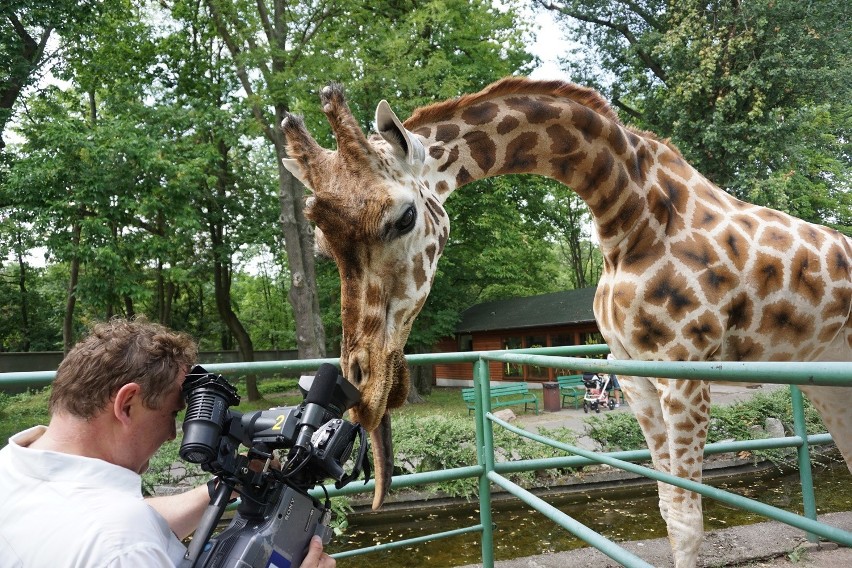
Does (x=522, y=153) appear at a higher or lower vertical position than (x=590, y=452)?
higher

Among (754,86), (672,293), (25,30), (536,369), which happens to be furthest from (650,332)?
(536,369)

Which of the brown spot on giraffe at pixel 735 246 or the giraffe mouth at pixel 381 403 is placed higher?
the brown spot on giraffe at pixel 735 246

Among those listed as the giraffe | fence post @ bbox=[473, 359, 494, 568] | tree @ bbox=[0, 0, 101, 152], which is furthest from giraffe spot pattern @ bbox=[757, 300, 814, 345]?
tree @ bbox=[0, 0, 101, 152]

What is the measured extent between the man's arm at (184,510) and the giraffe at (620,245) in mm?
516

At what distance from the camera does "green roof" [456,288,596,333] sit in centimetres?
1848

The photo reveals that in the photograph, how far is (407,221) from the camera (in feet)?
5.82

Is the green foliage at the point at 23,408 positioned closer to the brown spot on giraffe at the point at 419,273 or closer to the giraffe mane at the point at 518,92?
the giraffe mane at the point at 518,92

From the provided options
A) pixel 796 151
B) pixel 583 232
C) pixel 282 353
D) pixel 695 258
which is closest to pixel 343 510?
pixel 695 258

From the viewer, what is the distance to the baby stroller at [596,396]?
1315cm

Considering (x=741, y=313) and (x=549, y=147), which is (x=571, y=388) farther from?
(x=549, y=147)

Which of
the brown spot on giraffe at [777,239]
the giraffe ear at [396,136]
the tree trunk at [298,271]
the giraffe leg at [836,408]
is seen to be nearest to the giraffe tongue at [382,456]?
the giraffe ear at [396,136]

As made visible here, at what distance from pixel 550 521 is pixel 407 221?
17.7 feet

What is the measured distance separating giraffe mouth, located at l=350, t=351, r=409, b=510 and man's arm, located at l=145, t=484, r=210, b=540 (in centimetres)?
49

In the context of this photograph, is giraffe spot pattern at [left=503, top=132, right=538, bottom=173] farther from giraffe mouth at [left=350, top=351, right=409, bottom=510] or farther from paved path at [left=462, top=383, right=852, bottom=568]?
paved path at [left=462, top=383, right=852, bottom=568]
